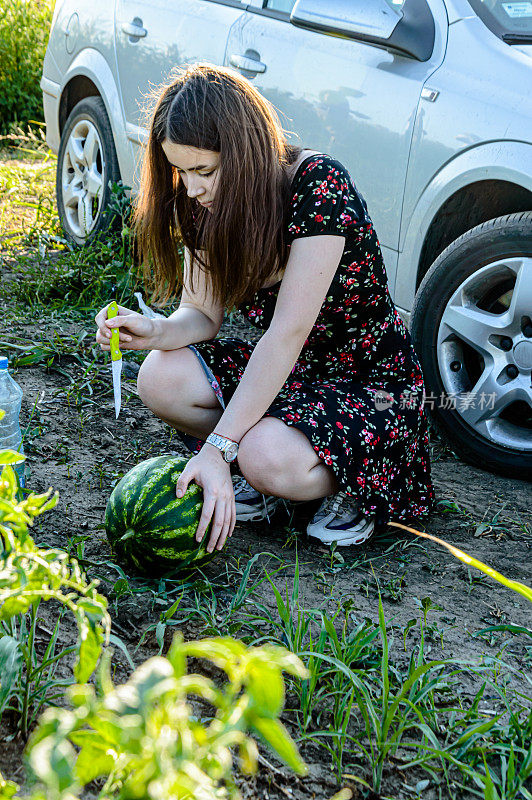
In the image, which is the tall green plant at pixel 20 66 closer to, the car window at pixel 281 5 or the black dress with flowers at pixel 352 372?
the car window at pixel 281 5

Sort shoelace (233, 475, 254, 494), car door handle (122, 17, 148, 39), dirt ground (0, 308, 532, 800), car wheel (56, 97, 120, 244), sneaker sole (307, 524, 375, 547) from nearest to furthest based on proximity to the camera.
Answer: dirt ground (0, 308, 532, 800), sneaker sole (307, 524, 375, 547), shoelace (233, 475, 254, 494), car door handle (122, 17, 148, 39), car wheel (56, 97, 120, 244)

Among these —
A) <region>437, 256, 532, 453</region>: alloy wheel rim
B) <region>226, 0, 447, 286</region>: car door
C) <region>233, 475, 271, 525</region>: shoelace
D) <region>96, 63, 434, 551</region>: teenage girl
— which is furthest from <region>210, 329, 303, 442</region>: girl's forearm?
<region>226, 0, 447, 286</region>: car door

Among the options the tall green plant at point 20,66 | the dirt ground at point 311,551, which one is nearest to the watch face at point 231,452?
the dirt ground at point 311,551

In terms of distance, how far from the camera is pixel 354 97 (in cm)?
355

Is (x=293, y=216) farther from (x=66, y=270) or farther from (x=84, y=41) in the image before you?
(x=84, y=41)

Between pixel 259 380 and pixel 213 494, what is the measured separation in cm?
37

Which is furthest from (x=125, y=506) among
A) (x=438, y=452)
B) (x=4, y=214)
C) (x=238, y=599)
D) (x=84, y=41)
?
(x=4, y=214)

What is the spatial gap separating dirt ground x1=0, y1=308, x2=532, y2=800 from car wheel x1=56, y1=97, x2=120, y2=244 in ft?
5.53

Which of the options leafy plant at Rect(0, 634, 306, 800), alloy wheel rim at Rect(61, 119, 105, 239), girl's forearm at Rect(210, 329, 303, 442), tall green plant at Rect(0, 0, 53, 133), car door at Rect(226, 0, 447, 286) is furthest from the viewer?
tall green plant at Rect(0, 0, 53, 133)

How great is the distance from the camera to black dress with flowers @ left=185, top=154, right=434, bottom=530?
103 inches

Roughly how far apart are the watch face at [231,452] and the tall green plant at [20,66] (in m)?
7.07

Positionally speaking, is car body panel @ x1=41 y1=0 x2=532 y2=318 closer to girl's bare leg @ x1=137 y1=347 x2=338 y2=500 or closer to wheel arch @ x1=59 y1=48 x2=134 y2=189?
wheel arch @ x1=59 y1=48 x2=134 y2=189

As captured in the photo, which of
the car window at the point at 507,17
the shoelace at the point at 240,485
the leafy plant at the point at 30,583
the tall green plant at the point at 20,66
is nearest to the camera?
the leafy plant at the point at 30,583

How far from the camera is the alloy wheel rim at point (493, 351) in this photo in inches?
125
